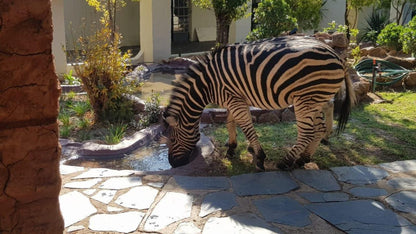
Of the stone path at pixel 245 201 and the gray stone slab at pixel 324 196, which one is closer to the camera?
the stone path at pixel 245 201

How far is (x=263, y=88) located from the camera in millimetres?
5043

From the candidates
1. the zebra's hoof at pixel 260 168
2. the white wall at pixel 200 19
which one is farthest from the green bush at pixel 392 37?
the zebra's hoof at pixel 260 168

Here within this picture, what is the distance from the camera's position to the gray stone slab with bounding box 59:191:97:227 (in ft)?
12.9

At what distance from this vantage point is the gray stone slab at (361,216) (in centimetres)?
380

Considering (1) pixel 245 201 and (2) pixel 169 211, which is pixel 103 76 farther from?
(1) pixel 245 201

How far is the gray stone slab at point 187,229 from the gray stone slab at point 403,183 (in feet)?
7.76

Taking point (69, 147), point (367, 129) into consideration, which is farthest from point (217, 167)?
point (367, 129)

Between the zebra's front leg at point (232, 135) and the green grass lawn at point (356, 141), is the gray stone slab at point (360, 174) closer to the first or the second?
the green grass lawn at point (356, 141)

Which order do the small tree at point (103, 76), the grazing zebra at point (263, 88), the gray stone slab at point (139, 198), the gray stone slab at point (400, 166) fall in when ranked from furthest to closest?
the small tree at point (103, 76) → the gray stone slab at point (400, 166) → the grazing zebra at point (263, 88) → the gray stone slab at point (139, 198)

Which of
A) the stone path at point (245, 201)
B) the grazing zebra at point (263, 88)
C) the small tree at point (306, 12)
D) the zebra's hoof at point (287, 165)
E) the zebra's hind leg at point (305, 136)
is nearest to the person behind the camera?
the stone path at point (245, 201)

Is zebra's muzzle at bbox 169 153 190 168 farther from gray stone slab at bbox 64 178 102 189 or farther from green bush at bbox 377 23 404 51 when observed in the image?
green bush at bbox 377 23 404 51

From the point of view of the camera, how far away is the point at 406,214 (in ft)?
13.3

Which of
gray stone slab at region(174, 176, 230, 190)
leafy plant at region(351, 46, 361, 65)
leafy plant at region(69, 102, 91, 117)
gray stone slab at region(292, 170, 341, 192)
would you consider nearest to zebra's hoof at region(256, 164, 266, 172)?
gray stone slab at region(292, 170, 341, 192)

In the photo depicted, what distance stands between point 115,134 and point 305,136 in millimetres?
3146
